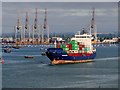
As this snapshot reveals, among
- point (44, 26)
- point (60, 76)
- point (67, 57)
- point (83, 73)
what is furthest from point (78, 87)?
point (44, 26)

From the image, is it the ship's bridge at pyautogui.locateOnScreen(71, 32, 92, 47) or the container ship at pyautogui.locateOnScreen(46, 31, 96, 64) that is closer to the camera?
the container ship at pyautogui.locateOnScreen(46, 31, 96, 64)

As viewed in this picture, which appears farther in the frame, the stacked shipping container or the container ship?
the stacked shipping container

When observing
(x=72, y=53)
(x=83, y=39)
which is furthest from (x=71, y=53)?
(x=83, y=39)

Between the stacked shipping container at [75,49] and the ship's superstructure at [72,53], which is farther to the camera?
the stacked shipping container at [75,49]

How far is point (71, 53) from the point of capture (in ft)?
217

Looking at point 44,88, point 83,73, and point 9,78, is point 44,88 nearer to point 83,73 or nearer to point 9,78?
point 9,78

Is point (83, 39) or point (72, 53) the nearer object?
point (72, 53)

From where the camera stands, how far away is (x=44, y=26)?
652ft

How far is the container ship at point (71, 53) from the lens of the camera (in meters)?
63.8

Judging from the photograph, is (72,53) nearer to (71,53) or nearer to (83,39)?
(71,53)

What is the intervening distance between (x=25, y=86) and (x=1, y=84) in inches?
121

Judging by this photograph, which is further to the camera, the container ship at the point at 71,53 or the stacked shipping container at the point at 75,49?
the stacked shipping container at the point at 75,49

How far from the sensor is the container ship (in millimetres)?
63812

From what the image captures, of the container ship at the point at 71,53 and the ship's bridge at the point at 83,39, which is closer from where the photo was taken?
the container ship at the point at 71,53
